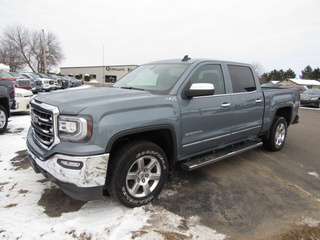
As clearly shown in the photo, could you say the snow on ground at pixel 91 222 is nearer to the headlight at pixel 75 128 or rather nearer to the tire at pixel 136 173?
the tire at pixel 136 173

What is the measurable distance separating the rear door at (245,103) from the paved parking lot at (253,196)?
27.0 inches

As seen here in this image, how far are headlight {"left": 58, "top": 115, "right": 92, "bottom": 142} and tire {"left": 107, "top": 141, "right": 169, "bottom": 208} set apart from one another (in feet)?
1.50

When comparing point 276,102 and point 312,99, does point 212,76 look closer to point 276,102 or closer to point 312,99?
point 276,102

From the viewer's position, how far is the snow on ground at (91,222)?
2129 mm

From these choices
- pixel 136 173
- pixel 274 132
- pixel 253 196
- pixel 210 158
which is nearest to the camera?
pixel 136 173

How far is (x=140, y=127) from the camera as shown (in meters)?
2.40

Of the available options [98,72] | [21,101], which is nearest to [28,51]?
[98,72]

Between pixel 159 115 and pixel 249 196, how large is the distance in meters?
1.75

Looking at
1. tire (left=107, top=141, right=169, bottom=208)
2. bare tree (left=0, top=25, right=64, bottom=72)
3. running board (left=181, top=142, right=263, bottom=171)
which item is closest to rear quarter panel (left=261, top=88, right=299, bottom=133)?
running board (left=181, top=142, right=263, bottom=171)

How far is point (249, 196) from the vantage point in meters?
3.02

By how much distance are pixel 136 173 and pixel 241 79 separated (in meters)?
2.65

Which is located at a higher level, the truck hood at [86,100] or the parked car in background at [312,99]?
the truck hood at [86,100]

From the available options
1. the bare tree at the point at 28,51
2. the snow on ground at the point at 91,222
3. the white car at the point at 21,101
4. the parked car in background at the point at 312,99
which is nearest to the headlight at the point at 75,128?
the snow on ground at the point at 91,222

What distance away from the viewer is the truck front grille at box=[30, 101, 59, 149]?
7.23 feet
